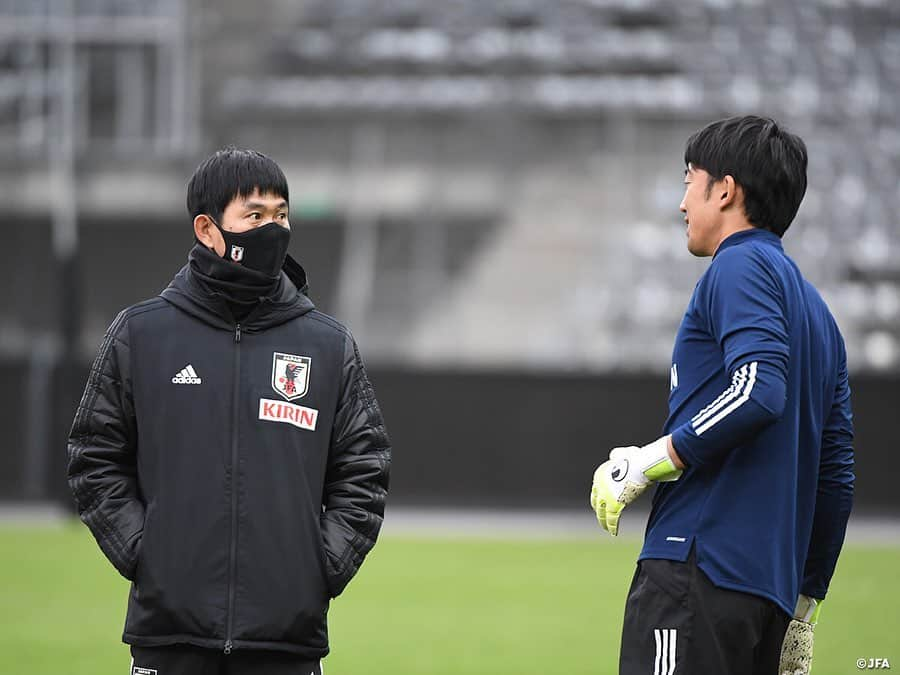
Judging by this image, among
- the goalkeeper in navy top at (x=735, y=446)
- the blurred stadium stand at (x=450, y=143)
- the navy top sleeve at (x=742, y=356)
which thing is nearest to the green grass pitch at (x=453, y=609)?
the goalkeeper in navy top at (x=735, y=446)

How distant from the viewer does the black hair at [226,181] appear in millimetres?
3879

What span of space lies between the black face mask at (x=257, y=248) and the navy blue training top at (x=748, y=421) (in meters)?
1.09

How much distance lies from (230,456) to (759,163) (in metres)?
1.55

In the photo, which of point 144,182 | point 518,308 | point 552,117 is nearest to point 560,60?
point 552,117

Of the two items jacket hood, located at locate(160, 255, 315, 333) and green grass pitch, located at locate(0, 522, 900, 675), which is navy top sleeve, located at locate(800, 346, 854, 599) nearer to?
jacket hood, located at locate(160, 255, 315, 333)

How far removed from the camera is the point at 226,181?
388cm

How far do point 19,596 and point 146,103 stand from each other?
22341 mm

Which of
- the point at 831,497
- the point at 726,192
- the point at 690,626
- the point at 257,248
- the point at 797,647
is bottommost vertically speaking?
the point at 797,647

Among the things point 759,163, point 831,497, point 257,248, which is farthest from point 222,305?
point 831,497

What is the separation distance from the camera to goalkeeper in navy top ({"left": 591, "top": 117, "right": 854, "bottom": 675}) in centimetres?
355

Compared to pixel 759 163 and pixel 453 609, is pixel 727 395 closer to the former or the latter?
pixel 759 163

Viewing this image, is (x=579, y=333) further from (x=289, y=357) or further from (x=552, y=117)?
(x=289, y=357)

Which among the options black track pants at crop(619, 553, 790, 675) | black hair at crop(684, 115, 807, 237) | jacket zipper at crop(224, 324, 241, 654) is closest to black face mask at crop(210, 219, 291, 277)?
jacket zipper at crop(224, 324, 241, 654)

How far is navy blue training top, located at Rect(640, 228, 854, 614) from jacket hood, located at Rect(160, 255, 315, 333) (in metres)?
1.04
